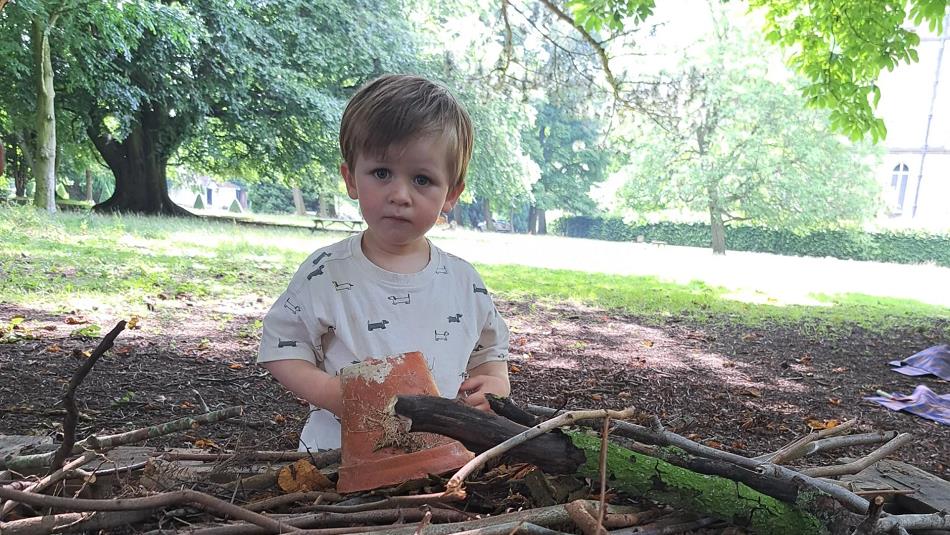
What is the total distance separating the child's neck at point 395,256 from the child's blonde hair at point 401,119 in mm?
266

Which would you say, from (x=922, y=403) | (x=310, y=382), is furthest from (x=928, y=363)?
(x=310, y=382)

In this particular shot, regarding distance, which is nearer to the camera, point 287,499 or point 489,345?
point 287,499

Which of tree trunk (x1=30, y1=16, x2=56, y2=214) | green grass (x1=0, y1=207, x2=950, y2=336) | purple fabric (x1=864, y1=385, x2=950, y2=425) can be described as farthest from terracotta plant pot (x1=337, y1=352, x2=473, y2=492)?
tree trunk (x1=30, y1=16, x2=56, y2=214)

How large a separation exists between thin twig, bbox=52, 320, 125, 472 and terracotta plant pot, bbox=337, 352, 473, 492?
0.48 m

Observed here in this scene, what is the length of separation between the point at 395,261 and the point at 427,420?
1038 millimetres

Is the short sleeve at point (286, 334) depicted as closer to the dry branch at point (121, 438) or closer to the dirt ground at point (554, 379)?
the dry branch at point (121, 438)

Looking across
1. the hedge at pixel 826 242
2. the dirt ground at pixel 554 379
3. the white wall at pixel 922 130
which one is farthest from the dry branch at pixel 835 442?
the white wall at pixel 922 130

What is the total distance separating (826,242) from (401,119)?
35272 millimetres

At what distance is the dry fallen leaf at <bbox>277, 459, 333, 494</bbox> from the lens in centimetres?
136

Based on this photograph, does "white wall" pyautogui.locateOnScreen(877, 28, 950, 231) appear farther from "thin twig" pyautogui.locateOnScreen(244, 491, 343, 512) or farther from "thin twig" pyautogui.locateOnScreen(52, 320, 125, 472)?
"thin twig" pyautogui.locateOnScreen(52, 320, 125, 472)

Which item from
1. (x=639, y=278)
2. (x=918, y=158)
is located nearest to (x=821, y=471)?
(x=639, y=278)

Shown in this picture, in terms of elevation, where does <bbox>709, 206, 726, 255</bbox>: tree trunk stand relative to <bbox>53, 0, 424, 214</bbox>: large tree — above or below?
below

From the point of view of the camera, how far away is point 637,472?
116 centimetres

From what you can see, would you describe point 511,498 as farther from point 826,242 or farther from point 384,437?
point 826,242
